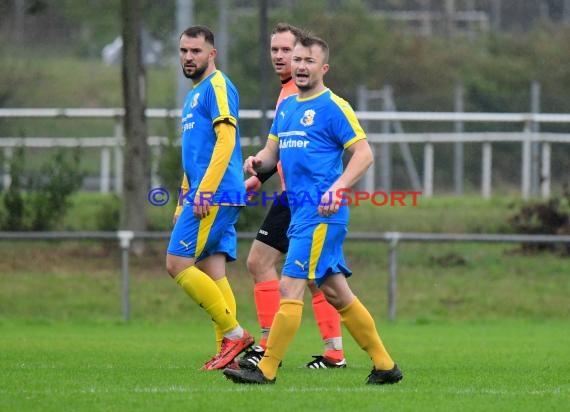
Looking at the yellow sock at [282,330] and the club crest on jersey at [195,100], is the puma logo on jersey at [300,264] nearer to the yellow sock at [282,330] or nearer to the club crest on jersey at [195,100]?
the yellow sock at [282,330]

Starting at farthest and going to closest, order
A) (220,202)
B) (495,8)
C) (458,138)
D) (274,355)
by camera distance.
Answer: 1. (495,8)
2. (458,138)
3. (220,202)
4. (274,355)

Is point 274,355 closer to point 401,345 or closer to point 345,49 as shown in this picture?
point 401,345

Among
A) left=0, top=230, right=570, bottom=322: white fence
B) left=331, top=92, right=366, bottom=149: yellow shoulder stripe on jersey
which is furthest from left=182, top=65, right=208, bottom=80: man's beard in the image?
left=0, top=230, right=570, bottom=322: white fence

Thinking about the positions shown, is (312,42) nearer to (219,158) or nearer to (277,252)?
(219,158)

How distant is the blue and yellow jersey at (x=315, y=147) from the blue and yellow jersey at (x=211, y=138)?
3.41 ft

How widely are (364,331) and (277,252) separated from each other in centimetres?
177

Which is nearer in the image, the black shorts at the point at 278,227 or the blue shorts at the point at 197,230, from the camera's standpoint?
the blue shorts at the point at 197,230

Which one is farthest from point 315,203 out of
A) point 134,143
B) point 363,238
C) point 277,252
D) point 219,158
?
point 134,143

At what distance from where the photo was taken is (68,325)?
14.9m

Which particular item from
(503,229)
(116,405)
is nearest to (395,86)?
(503,229)

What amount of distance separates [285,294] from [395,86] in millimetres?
23920

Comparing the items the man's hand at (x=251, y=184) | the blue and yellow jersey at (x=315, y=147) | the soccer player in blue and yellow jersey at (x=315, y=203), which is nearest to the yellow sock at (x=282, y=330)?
the soccer player in blue and yellow jersey at (x=315, y=203)

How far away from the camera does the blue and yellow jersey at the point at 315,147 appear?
780cm

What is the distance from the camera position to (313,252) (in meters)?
7.68
